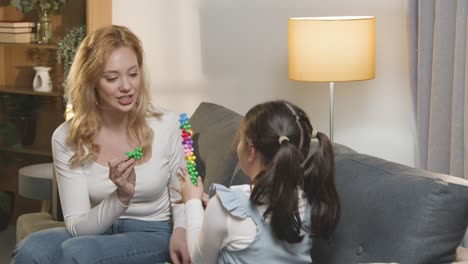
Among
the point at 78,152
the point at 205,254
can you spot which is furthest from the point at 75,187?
the point at 205,254

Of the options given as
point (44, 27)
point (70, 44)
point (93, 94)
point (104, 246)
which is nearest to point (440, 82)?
point (93, 94)

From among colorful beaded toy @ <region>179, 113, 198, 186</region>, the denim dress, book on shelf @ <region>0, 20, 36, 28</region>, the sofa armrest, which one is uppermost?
book on shelf @ <region>0, 20, 36, 28</region>

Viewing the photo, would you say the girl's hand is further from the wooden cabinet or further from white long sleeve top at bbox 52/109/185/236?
the wooden cabinet

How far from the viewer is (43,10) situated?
14.4 ft

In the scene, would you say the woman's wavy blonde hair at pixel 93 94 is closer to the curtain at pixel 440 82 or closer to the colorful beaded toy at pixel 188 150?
the colorful beaded toy at pixel 188 150

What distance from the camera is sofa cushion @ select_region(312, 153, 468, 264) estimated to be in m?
1.89

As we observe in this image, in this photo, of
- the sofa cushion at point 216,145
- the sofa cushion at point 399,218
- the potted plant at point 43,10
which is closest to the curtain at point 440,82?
the sofa cushion at point 216,145

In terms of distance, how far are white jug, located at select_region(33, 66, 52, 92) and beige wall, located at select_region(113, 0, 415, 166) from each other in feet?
1.54

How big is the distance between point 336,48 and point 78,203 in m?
1.10

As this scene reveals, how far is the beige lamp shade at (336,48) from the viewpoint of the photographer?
2.99 meters

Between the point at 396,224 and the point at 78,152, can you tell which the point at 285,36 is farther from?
the point at 396,224

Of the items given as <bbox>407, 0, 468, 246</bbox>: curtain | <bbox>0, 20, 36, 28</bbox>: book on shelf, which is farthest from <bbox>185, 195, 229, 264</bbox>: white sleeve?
<bbox>0, 20, 36, 28</bbox>: book on shelf

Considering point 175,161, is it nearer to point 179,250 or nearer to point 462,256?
point 179,250

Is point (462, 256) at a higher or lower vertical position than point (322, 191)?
lower
